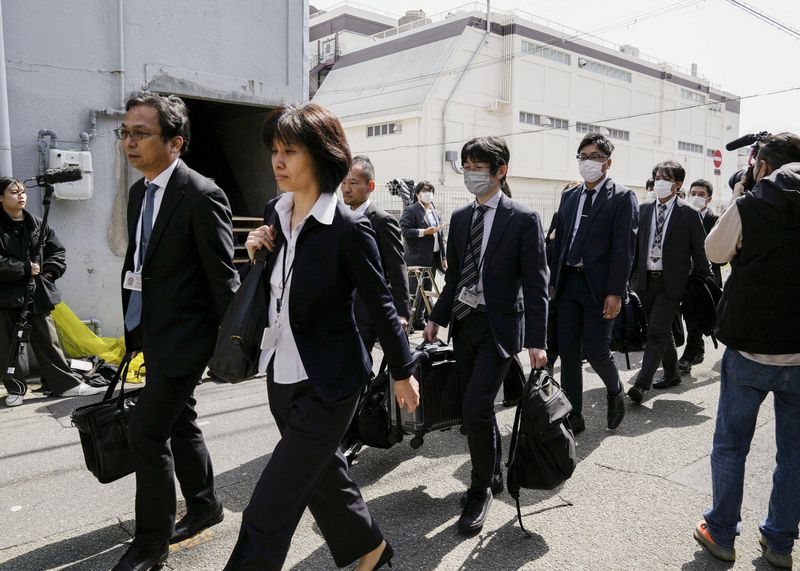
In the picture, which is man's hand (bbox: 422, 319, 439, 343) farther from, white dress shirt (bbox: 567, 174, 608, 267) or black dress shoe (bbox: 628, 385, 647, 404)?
black dress shoe (bbox: 628, 385, 647, 404)

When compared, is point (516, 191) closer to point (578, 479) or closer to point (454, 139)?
point (454, 139)

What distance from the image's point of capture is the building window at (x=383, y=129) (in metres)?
32.8

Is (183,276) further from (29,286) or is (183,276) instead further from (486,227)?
(29,286)

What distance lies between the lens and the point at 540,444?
10.4 ft

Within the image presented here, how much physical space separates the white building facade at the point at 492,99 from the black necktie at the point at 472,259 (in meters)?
→ 23.9

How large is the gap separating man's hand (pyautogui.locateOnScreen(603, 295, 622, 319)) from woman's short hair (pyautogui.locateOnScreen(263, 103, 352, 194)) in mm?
2747

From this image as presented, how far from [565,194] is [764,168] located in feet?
6.95

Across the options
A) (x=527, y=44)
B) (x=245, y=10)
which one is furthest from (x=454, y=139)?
(x=245, y=10)

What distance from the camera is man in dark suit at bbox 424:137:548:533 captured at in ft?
11.0

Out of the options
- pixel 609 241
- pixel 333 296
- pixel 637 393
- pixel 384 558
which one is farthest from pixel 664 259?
pixel 333 296

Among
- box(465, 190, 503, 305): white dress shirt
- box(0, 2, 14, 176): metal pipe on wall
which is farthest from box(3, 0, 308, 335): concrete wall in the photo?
box(465, 190, 503, 305): white dress shirt

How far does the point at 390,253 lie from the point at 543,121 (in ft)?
112

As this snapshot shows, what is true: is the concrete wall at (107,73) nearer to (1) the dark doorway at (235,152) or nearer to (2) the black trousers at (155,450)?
(1) the dark doorway at (235,152)

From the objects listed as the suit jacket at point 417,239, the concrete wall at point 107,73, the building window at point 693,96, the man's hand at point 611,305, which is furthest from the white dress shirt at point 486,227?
the building window at point 693,96
